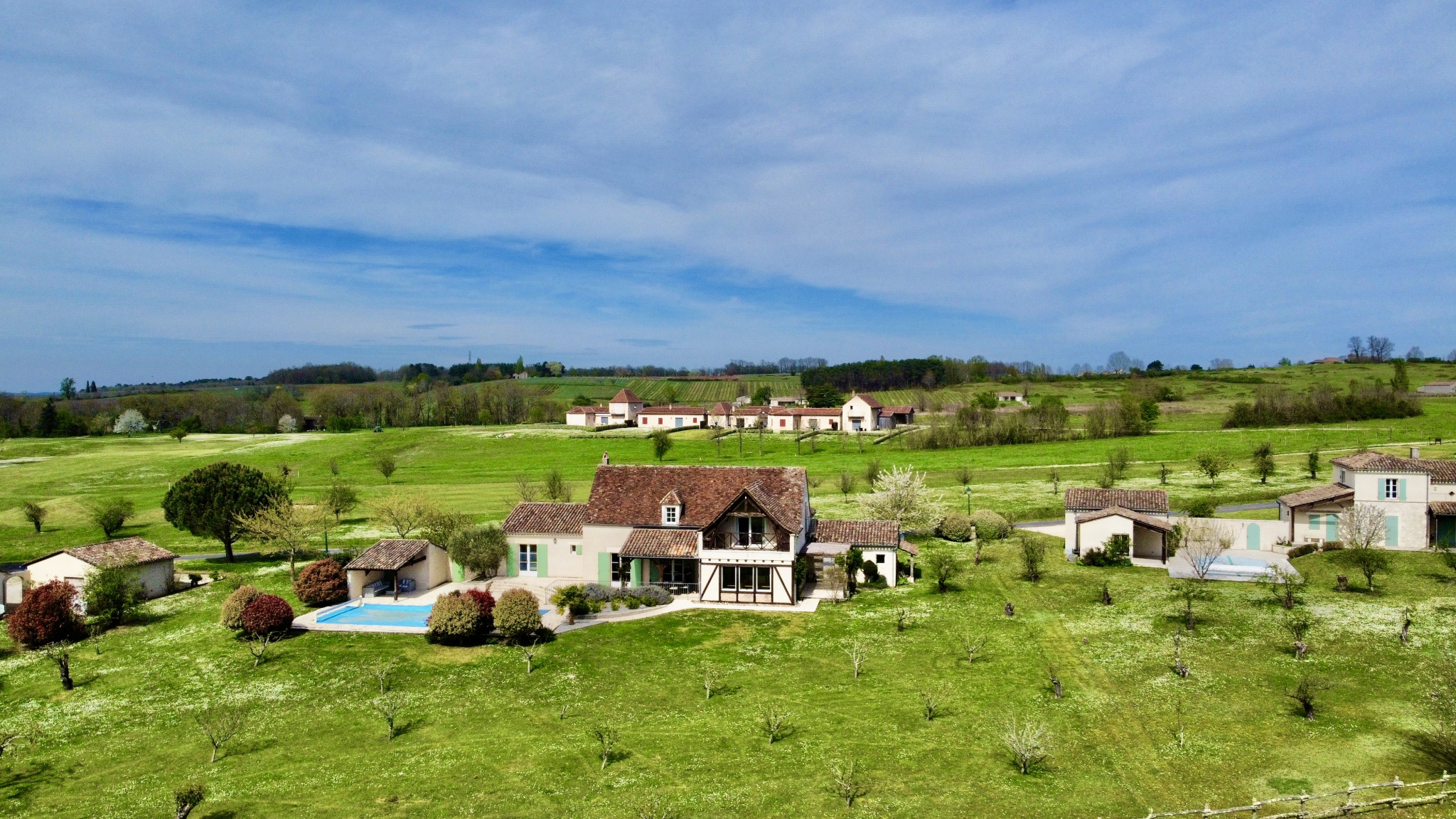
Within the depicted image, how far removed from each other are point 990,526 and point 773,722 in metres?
36.6

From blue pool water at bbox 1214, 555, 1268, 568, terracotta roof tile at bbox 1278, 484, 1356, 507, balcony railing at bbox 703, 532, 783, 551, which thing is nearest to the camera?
balcony railing at bbox 703, 532, 783, 551

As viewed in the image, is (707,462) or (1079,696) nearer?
(1079,696)

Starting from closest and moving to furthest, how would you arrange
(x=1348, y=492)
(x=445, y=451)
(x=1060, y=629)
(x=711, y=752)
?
1. (x=711, y=752)
2. (x=1060, y=629)
3. (x=1348, y=492)
4. (x=445, y=451)

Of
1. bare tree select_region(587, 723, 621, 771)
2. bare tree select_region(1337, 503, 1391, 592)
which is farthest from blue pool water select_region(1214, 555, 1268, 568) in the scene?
bare tree select_region(587, 723, 621, 771)

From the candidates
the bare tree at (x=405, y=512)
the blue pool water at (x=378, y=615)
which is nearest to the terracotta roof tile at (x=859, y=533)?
the blue pool water at (x=378, y=615)

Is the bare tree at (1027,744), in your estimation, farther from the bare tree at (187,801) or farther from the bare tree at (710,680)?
the bare tree at (187,801)

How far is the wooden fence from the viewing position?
20.6 meters

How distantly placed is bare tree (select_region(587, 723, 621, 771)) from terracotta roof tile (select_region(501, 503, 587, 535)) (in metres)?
22.1

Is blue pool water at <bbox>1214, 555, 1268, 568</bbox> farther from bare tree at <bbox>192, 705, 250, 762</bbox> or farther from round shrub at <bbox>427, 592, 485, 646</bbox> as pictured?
bare tree at <bbox>192, 705, 250, 762</bbox>

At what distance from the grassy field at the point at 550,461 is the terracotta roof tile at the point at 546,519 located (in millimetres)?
15296

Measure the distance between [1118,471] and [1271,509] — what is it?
63.1 ft

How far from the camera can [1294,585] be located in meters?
42.8

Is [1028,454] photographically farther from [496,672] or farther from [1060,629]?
[496,672]

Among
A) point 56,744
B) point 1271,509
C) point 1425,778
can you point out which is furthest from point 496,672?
point 1271,509
